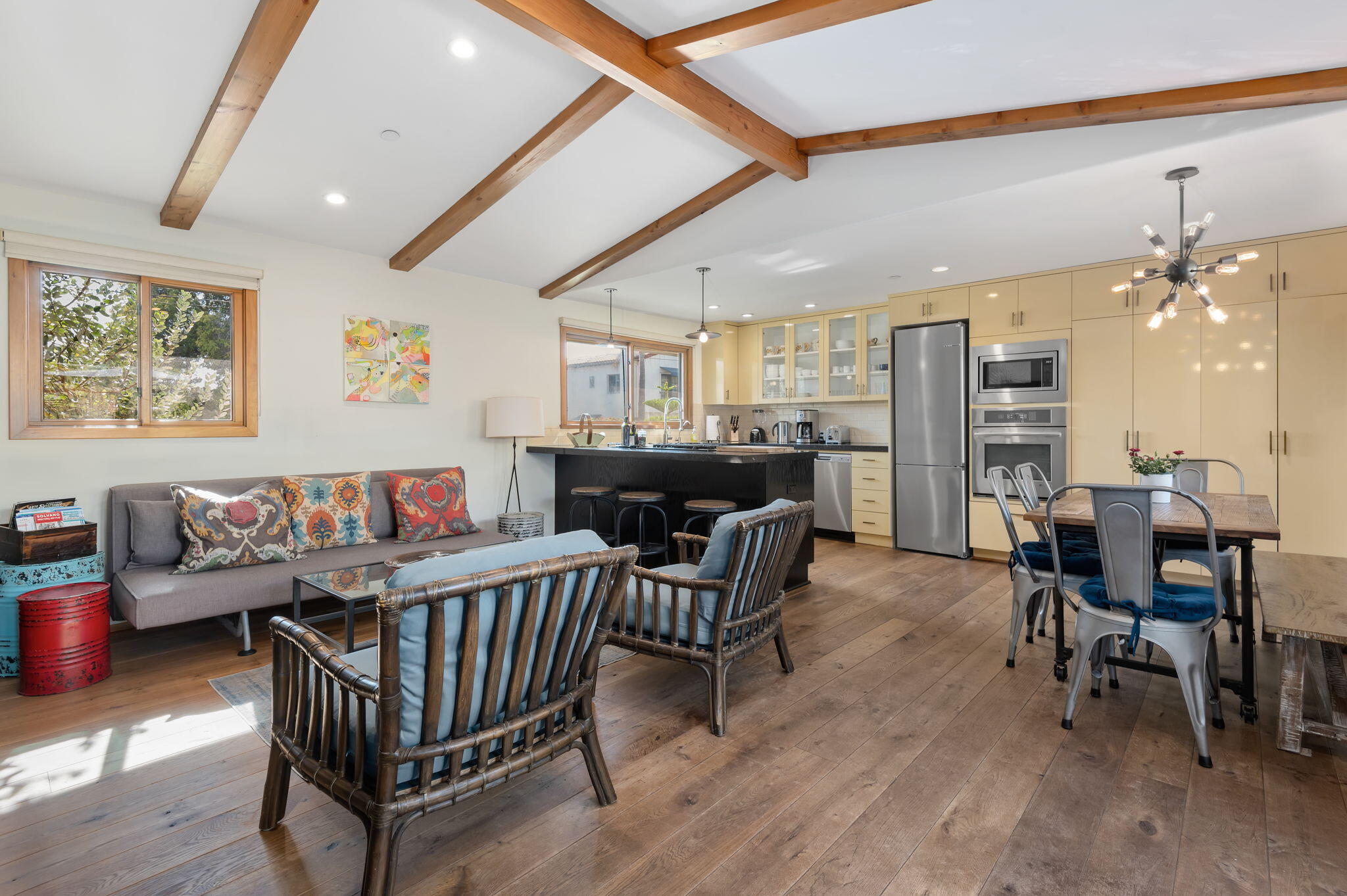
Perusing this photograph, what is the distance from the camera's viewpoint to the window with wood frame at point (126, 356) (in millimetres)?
3311

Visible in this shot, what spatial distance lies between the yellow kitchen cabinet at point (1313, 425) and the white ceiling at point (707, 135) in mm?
582

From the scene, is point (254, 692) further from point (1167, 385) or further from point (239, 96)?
point (1167, 385)

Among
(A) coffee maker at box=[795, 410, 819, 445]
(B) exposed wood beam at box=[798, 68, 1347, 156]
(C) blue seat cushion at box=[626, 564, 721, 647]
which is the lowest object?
(C) blue seat cushion at box=[626, 564, 721, 647]

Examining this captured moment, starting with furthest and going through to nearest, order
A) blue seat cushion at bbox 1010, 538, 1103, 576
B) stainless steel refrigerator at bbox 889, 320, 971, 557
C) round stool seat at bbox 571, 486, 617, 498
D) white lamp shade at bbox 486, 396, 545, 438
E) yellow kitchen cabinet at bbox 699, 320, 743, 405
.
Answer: yellow kitchen cabinet at bbox 699, 320, 743, 405
stainless steel refrigerator at bbox 889, 320, 971, 557
white lamp shade at bbox 486, 396, 545, 438
round stool seat at bbox 571, 486, 617, 498
blue seat cushion at bbox 1010, 538, 1103, 576

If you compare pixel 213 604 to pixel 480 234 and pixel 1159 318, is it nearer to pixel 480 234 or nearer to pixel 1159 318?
pixel 480 234

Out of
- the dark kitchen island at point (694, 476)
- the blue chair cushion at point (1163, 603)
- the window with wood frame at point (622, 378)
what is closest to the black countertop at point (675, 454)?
the dark kitchen island at point (694, 476)

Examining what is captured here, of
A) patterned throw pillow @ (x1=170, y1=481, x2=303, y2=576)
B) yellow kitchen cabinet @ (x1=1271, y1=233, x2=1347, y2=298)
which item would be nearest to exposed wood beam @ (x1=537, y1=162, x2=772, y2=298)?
patterned throw pillow @ (x1=170, y1=481, x2=303, y2=576)

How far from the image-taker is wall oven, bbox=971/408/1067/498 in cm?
487

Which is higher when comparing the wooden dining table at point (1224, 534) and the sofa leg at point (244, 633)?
the wooden dining table at point (1224, 534)

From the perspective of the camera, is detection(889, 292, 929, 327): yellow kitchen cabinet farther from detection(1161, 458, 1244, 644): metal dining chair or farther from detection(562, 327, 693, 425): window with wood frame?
detection(1161, 458, 1244, 644): metal dining chair

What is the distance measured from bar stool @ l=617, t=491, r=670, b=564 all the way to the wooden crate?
2.85m

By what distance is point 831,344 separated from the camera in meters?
6.54

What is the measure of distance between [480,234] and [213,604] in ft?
8.99

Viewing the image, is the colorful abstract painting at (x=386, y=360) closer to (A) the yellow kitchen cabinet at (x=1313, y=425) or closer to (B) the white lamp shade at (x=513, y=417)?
(B) the white lamp shade at (x=513, y=417)
